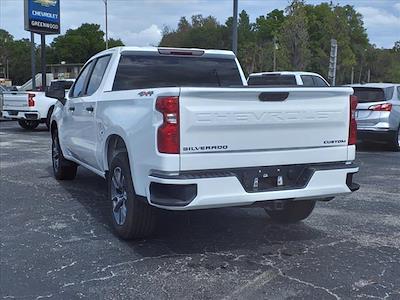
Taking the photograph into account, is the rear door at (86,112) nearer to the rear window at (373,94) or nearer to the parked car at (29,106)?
the rear window at (373,94)

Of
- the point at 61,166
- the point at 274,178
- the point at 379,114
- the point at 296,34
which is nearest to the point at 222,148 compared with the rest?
the point at 274,178

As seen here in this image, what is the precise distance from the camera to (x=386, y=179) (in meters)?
8.71

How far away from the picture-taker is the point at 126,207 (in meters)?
5.11

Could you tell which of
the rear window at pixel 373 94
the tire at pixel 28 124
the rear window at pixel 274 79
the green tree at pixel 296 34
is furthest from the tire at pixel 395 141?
the green tree at pixel 296 34

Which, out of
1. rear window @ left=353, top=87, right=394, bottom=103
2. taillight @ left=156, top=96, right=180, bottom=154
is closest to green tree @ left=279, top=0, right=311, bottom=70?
rear window @ left=353, top=87, right=394, bottom=103

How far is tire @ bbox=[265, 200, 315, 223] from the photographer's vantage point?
5.77m

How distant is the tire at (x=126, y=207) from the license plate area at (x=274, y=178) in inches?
36.4

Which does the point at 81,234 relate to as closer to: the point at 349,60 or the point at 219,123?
the point at 219,123

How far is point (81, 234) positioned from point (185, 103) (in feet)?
6.88

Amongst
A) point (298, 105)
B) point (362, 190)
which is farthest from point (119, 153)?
point (362, 190)

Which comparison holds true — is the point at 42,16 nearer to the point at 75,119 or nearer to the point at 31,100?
the point at 31,100

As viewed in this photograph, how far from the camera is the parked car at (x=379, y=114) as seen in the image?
1216 centimetres

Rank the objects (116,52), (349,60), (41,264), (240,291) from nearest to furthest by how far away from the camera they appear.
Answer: (240,291) → (41,264) → (116,52) → (349,60)

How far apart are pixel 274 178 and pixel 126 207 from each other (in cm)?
144
